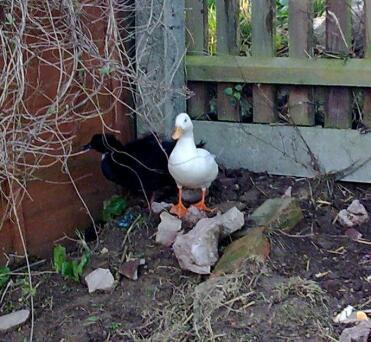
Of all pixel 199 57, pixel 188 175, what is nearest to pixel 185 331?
pixel 188 175

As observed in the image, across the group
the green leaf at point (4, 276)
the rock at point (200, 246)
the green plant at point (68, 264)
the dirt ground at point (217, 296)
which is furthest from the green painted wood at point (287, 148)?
the green leaf at point (4, 276)

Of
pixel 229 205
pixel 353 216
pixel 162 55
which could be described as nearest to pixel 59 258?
pixel 229 205

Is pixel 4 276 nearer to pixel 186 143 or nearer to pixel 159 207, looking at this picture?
pixel 159 207

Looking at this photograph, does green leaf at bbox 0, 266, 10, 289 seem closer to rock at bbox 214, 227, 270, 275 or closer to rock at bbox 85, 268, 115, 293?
rock at bbox 85, 268, 115, 293

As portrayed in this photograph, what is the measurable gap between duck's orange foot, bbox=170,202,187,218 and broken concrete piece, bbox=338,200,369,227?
67cm

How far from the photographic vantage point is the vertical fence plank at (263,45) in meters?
4.12

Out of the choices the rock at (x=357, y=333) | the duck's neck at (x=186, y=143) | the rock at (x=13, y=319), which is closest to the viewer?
the rock at (x=357, y=333)

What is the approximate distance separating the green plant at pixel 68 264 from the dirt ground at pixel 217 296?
0.11ft

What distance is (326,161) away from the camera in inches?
164

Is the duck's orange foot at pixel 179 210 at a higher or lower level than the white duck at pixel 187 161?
lower

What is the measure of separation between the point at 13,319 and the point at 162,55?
151cm

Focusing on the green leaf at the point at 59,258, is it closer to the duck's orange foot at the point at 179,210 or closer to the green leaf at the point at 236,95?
the duck's orange foot at the point at 179,210

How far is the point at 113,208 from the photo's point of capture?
A: 418 centimetres

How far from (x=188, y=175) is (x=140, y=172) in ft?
1.12
